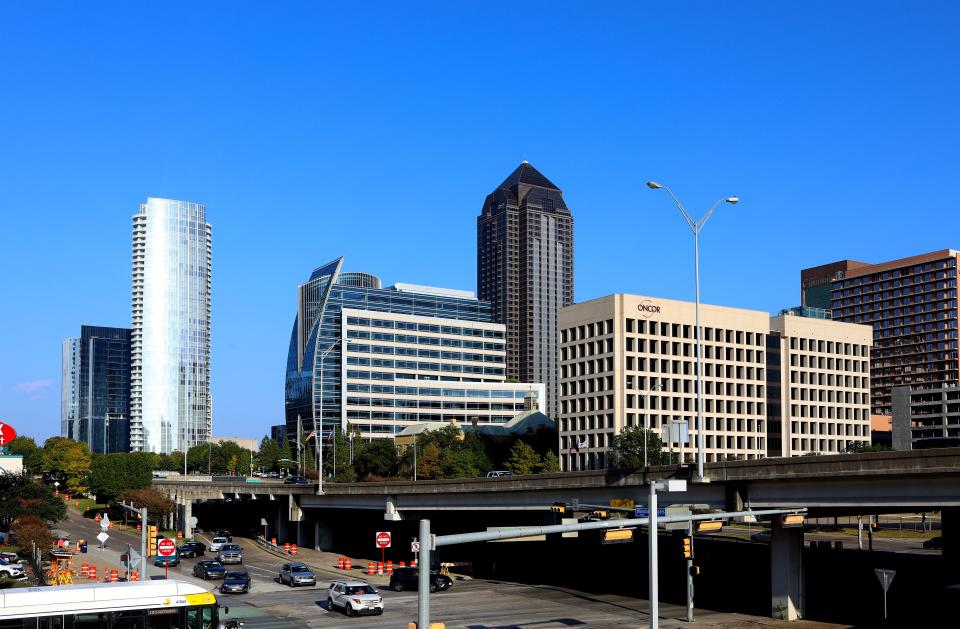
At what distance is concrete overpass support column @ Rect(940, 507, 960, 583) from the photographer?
5994 centimetres

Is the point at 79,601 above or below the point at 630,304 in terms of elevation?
below

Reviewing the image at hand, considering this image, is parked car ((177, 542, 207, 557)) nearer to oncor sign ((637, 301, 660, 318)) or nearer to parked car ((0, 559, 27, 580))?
parked car ((0, 559, 27, 580))

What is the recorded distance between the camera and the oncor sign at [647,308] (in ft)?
475

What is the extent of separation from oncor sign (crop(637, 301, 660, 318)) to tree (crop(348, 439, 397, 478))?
147 feet

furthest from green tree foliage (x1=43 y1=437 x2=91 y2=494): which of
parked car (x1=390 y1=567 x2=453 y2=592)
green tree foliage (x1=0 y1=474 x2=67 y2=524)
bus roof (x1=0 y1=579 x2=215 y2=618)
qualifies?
bus roof (x1=0 y1=579 x2=215 y2=618)

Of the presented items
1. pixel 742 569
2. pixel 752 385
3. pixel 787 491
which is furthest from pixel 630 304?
pixel 787 491

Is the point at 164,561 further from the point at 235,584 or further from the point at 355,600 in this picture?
the point at 355,600

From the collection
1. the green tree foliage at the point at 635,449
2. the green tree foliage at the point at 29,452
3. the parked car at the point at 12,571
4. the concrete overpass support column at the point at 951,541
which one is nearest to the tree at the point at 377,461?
the green tree foliage at the point at 635,449

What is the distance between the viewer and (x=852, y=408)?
168125 mm

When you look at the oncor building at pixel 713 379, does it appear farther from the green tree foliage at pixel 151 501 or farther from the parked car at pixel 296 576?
the parked car at pixel 296 576

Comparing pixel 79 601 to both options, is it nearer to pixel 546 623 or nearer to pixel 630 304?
pixel 546 623

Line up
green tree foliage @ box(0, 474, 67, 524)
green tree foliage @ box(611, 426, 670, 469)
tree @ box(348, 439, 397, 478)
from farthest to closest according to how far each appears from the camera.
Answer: tree @ box(348, 439, 397, 478), green tree foliage @ box(611, 426, 670, 469), green tree foliage @ box(0, 474, 67, 524)

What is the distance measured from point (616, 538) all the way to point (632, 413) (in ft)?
363

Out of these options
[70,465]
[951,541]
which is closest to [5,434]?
[951,541]
